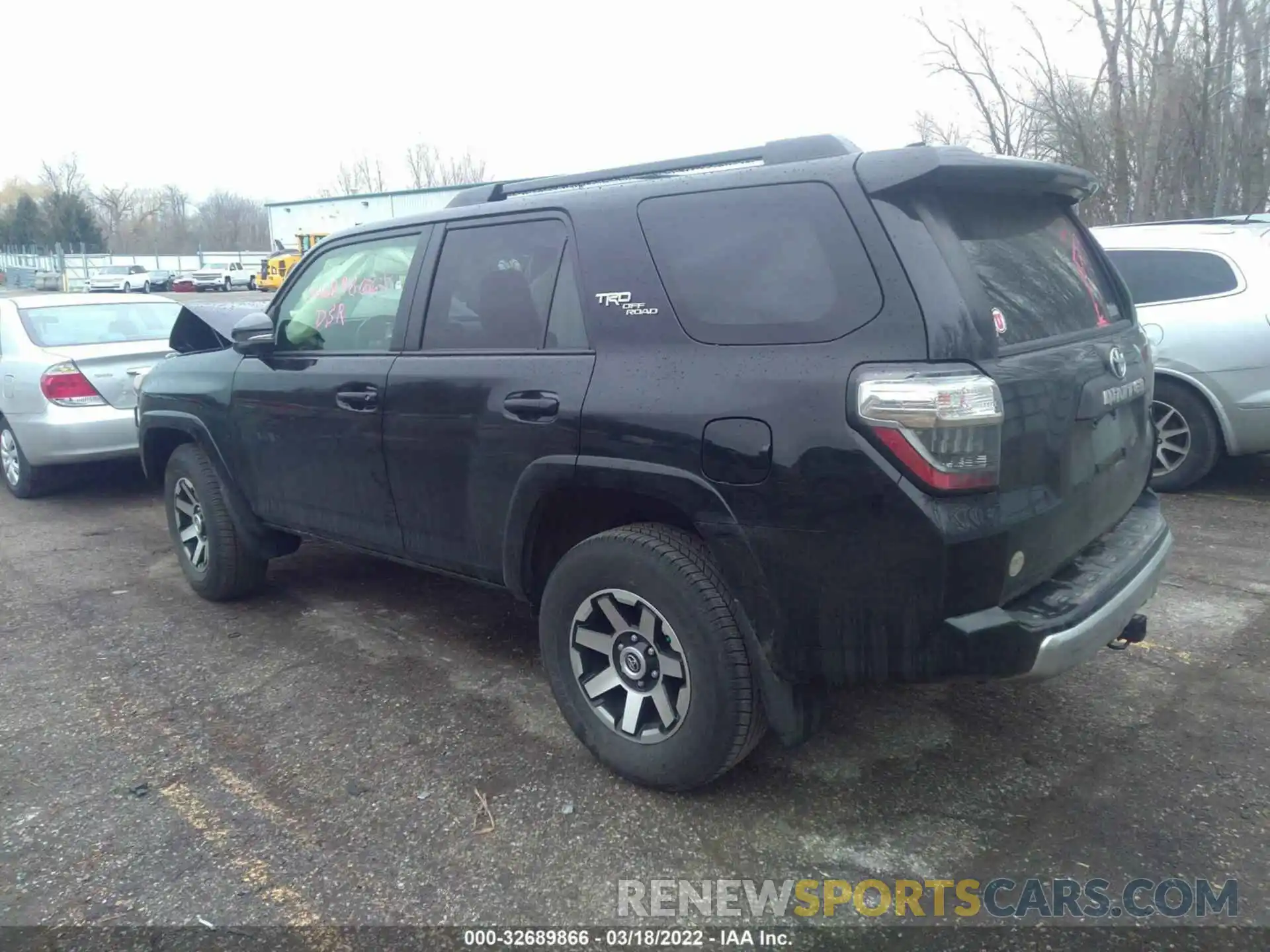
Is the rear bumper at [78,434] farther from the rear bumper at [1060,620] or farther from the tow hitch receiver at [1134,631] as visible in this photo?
the tow hitch receiver at [1134,631]

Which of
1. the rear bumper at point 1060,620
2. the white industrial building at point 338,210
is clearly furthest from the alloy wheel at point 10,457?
the white industrial building at point 338,210

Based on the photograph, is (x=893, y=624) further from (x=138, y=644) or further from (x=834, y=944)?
(x=138, y=644)

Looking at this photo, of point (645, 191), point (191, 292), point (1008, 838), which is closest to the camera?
point (1008, 838)

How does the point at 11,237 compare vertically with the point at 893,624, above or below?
above

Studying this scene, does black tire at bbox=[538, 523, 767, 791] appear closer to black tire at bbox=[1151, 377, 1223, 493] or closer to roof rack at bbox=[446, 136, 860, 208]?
roof rack at bbox=[446, 136, 860, 208]

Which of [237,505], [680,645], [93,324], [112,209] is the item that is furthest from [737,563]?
Result: [112,209]

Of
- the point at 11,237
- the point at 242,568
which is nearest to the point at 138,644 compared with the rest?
the point at 242,568

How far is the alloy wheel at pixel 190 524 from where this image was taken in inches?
195

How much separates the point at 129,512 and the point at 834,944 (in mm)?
6470

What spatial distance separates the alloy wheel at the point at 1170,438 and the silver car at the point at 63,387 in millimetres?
7243

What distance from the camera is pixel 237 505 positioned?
4734mm

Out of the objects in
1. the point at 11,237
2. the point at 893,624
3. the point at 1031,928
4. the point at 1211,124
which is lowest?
the point at 1031,928

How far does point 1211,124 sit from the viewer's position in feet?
49.6

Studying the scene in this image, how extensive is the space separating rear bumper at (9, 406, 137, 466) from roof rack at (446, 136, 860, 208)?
4.35 m
